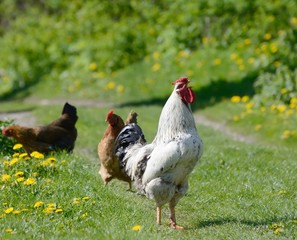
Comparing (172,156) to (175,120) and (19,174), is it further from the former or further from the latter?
(19,174)

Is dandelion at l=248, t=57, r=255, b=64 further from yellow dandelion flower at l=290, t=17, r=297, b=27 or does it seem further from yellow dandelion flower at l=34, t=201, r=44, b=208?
yellow dandelion flower at l=34, t=201, r=44, b=208

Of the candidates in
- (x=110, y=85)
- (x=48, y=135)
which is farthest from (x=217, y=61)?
(x=48, y=135)

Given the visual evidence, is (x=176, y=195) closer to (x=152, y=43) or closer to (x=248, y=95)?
(x=248, y=95)

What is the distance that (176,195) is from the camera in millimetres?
7152

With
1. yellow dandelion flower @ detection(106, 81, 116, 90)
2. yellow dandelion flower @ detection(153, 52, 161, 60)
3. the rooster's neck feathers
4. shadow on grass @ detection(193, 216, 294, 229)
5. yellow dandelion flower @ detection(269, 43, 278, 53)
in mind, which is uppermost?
the rooster's neck feathers

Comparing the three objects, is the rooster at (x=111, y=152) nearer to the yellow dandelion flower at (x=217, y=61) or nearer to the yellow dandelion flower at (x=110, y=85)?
the yellow dandelion flower at (x=217, y=61)

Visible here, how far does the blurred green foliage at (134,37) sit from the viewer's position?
754 inches

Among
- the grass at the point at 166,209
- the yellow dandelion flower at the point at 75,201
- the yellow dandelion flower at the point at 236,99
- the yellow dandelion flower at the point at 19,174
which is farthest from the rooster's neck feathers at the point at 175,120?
the yellow dandelion flower at the point at 236,99

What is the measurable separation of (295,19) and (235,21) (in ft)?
6.44

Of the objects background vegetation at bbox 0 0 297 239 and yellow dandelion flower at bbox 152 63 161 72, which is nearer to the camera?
background vegetation at bbox 0 0 297 239

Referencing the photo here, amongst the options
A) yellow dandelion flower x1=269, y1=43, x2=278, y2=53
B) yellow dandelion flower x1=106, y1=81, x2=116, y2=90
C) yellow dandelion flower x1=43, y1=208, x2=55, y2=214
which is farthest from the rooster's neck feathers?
yellow dandelion flower x1=106, y1=81, x2=116, y2=90

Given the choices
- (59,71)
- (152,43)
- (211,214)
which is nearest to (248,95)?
(152,43)

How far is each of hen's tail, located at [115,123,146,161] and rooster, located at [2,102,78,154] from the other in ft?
6.76

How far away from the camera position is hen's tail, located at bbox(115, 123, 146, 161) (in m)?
7.88
